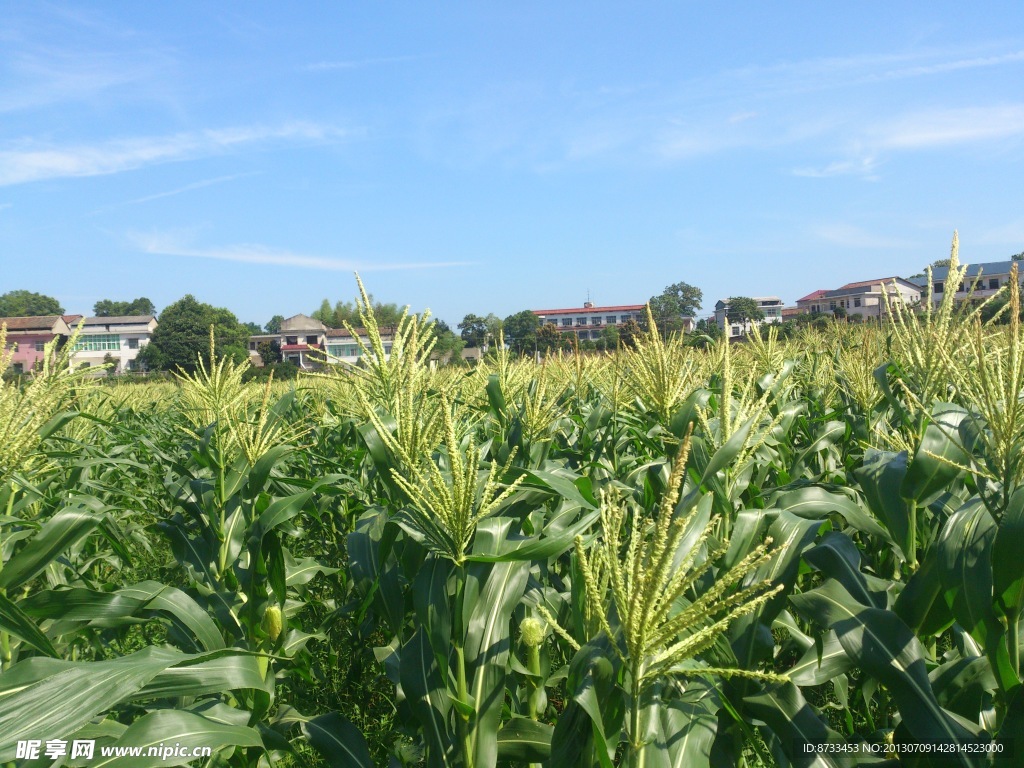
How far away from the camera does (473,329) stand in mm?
81188

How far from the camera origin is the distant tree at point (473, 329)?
76338mm

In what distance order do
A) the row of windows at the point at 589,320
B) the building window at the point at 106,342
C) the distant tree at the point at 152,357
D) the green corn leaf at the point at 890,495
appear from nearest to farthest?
the green corn leaf at the point at 890,495, the distant tree at the point at 152,357, the building window at the point at 106,342, the row of windows at the point at 589,320

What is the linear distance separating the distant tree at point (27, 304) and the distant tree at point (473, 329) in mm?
70373

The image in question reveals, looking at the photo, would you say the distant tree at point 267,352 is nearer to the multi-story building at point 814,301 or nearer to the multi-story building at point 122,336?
the multi-story building at point 122,336

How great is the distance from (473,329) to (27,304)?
81.6 metres

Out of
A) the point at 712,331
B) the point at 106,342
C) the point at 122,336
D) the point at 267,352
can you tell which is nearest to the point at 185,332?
the point at 106,342

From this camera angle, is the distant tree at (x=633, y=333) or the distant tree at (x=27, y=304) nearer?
the distant tree at (x=633, y=333)

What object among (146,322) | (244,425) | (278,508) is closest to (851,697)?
(278,508)

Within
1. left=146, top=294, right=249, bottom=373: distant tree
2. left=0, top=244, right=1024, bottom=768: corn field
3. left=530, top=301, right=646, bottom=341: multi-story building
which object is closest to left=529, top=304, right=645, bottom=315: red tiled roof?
left=530, top=301, right=646, bottom=341: multi-story building

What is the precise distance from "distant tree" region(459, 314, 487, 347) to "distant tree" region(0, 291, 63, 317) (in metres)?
70.4

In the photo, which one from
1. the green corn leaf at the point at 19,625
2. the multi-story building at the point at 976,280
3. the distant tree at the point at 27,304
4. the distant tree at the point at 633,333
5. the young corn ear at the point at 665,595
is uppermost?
the distant tree at the point at 27,304

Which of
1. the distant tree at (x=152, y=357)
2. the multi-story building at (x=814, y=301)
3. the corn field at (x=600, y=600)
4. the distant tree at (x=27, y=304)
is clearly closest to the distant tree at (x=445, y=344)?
the corn field at (x=600, y=600)

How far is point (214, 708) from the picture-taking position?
2.15m

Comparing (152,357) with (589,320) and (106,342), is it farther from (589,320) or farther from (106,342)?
(589,320)
